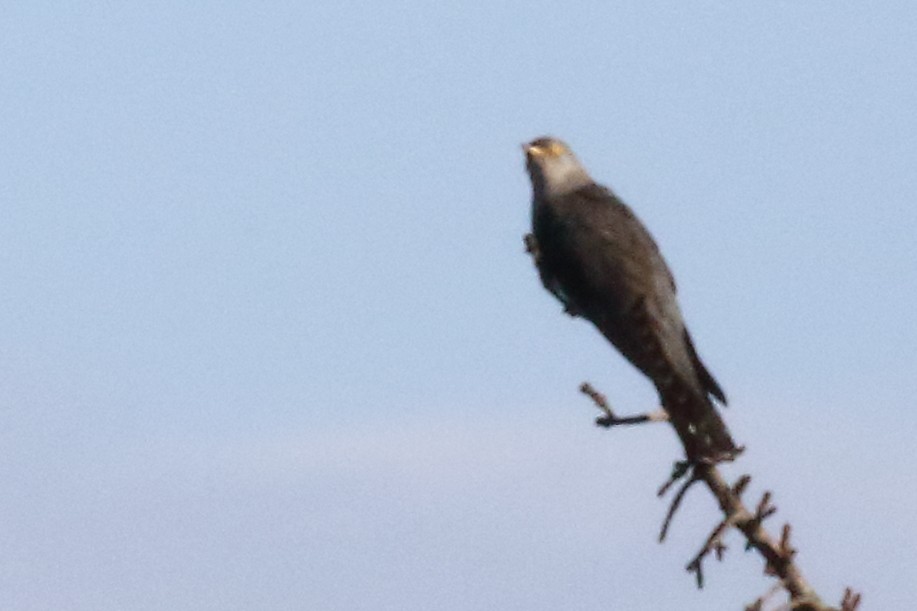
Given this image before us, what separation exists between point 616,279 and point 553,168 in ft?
6.91

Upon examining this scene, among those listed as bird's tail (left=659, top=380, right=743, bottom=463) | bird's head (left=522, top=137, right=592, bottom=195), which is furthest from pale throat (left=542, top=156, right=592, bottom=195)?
bird's tail (left=659, top=380, right=743, bottom=463)

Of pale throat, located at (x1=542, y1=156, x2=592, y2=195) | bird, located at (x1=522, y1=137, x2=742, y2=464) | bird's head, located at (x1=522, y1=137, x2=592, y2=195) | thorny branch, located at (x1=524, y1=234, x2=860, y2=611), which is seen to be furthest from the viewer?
bird's head, located at (x1=522, y1=137, x2=592, y2=195)

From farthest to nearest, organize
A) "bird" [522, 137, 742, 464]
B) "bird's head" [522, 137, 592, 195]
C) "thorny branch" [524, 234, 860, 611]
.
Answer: "bird's head" [522, 137, 592, 195], "bird" [522, 137, 742, 464], "thorny branch" [524, 234, 860, 611]

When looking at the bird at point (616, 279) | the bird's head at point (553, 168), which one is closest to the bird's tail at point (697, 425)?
the bird at point (616, 279)

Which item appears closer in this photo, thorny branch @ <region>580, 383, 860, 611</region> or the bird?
thorny branch @ <region>580, 383, 860, 611</region>

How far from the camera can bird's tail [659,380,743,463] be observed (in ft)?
13.9

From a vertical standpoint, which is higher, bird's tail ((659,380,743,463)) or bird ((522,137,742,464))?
bird ((522,137,742,464))

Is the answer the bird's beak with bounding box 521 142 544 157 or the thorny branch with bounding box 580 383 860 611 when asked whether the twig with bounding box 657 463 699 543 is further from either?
the bird's beak with bounding box 521 142 544 157

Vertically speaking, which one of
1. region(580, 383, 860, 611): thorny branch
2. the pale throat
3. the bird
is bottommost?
region(580, 383, 860, 611): thorny branch

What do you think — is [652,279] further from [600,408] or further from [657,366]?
[600,408]

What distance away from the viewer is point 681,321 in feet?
23.9

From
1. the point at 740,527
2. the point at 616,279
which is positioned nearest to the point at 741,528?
the point at 740,527

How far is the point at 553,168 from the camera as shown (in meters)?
9.84

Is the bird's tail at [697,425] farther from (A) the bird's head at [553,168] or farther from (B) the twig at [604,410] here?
(A) the bird's head at [553,168]
